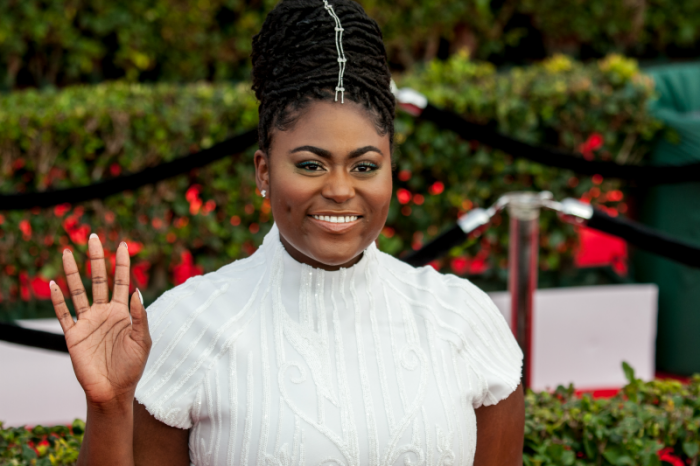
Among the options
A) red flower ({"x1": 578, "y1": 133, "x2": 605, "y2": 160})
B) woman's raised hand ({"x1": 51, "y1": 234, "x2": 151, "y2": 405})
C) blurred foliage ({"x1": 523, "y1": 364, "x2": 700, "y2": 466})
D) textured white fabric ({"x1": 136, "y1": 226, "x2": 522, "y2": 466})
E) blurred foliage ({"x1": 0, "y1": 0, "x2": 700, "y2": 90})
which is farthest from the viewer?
blurred foliage ({"x1": 0, "y1": 0, "x2": 700, "y2": 90})

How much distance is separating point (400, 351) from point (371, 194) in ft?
1.13

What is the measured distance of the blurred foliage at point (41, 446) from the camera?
202cm

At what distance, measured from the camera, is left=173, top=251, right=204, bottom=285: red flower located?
4660mm

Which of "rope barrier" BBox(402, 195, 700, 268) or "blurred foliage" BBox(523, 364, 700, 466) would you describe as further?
"rope barrier" BBox(402, 195, 700, 268)

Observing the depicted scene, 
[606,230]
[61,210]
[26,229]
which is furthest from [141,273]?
[606,230]

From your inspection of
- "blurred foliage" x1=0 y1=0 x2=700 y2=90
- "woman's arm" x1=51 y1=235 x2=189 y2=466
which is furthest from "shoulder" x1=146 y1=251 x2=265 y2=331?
"blurred foliage" x1=0 y1=0 x2=700 y2=90

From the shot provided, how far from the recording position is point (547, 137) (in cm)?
486

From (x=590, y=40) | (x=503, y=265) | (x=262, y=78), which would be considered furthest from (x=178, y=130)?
(x=590, y=40)

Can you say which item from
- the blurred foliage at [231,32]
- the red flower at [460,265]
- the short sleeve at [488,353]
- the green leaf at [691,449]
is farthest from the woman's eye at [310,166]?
the blurred foliage at [231,32]

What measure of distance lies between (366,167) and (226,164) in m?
2.98

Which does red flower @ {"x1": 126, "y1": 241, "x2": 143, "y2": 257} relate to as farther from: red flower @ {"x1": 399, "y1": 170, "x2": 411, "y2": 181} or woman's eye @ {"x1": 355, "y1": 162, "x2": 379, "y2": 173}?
woman's eye @ {"x1": 355, "y1": 162, "x2": 379, "y2": 173}

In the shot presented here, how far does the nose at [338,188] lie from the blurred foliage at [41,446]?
41.8 inches

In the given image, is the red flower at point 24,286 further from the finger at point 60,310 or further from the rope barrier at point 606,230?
the finger at point 60,310

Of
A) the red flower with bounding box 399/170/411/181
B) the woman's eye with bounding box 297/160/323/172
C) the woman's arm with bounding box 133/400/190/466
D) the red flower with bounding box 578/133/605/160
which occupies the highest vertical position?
the red flower with bounding box 578/133/605/160
